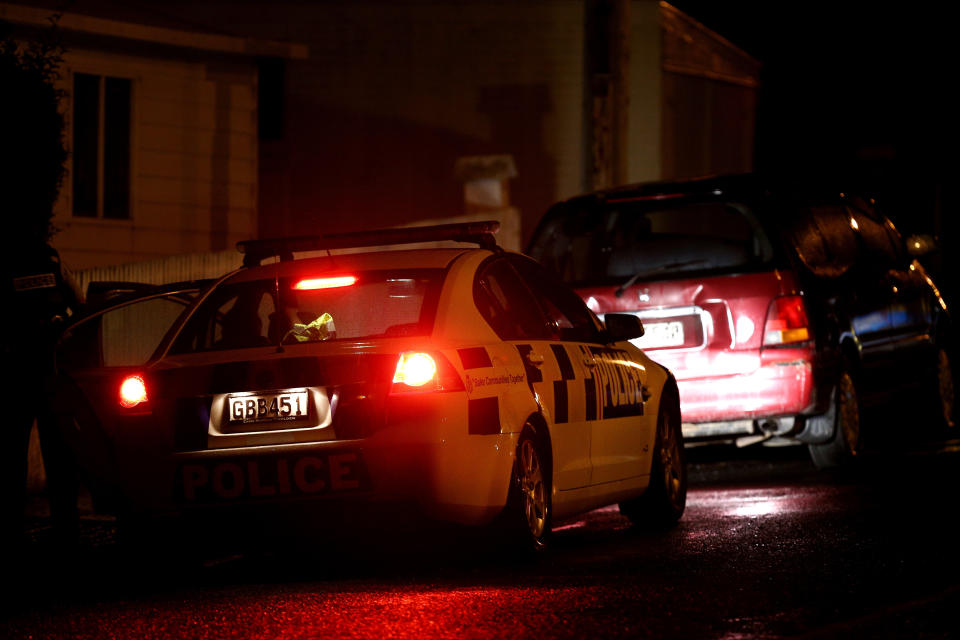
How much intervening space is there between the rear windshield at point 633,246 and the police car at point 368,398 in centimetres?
300

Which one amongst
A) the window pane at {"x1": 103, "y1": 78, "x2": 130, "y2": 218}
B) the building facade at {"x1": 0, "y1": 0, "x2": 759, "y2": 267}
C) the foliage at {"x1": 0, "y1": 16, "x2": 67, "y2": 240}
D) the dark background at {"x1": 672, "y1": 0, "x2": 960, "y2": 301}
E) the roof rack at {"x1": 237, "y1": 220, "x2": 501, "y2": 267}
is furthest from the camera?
the dark background at {"x1": 672, "y1": 0, "x2": 960, "y2": 301}

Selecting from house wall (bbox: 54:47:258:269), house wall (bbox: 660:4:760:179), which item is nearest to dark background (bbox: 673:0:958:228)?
house wall (bbox: 660:4:760:179)

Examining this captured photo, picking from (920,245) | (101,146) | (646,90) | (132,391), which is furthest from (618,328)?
(646,90)

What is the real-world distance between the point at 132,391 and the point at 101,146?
38.4 ft

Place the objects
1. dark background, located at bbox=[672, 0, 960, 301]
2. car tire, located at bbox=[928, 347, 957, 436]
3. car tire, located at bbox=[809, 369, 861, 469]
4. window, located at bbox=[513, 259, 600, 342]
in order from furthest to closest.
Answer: dark background, located at bbox=[672, 0, 960, 301], car tire, located at bbox=[928, 347, 957, 436], car tire, located at bbox=[809, 369, 861, 469], window, located at bbox=[513, 259, 600, 342]

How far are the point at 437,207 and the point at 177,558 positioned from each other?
17161 millimetres

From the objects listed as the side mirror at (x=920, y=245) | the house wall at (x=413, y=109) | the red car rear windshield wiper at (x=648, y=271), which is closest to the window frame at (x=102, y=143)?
the house wall at (x=413, y=109)

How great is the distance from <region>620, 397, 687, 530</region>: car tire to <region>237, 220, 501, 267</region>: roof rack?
159 centimetres

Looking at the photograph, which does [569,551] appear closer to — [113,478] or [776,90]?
[113,478]

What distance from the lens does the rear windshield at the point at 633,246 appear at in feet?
36.4

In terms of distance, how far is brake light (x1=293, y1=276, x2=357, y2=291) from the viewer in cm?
766

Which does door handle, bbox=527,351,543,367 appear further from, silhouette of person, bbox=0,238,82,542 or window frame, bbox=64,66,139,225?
window frame, bbox=64,66,139,225

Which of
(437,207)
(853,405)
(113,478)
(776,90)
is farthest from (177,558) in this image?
(776,90)

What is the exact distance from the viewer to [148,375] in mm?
7332
